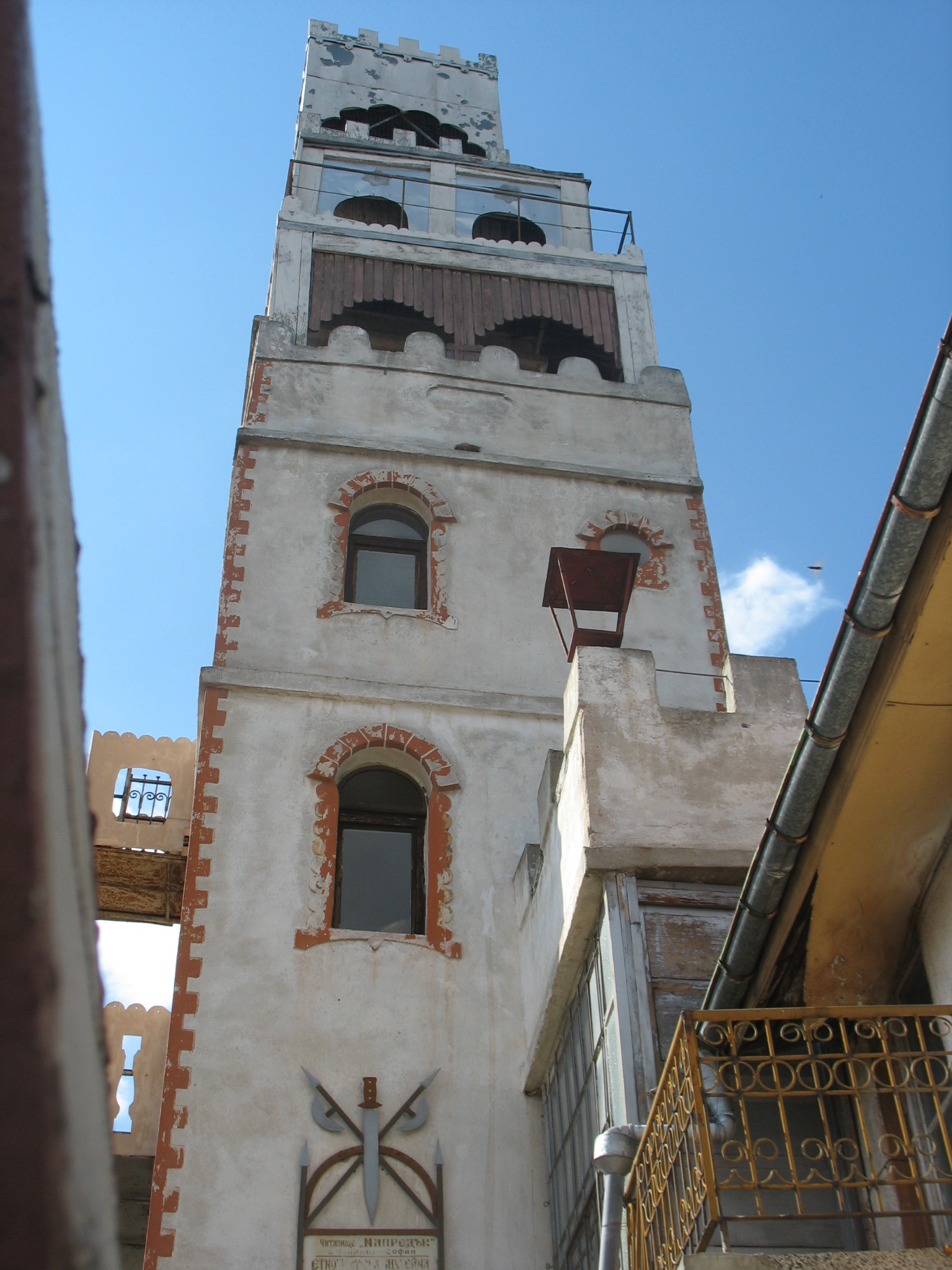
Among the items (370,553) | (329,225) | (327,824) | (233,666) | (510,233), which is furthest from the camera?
(510,233)

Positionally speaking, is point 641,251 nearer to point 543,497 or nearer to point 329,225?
point 329,225

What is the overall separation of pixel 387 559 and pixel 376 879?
3859 mm

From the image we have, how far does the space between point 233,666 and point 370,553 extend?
2389 mm

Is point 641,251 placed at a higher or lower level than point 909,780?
higher

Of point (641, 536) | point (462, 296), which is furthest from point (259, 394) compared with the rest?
point (641, 536)

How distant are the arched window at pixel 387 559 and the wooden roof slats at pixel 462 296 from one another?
3561mm

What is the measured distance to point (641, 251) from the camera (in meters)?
18.6

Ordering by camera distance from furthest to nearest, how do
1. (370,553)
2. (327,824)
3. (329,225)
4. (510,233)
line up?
(510,233)
(329,225)
(370,553)
(327,824)

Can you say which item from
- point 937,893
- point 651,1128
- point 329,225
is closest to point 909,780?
point 937,893

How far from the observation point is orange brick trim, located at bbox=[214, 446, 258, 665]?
12.3 meters

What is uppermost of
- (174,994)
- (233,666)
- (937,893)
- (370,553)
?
(370,553)

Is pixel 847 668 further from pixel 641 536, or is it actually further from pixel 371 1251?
pixel 641 536

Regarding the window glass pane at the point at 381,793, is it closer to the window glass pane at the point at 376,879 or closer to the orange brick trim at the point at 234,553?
the window glass pane at the point at 376,879

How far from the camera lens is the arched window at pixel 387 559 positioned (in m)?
13.5
